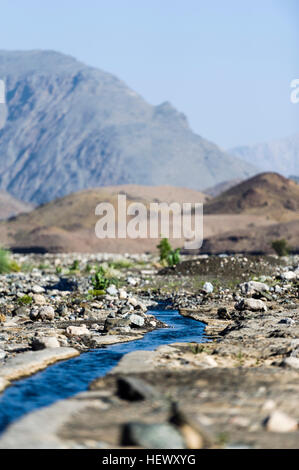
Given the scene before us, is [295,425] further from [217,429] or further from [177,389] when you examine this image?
[177,389]

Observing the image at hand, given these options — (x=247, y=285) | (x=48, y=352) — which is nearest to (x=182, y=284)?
(x=247, y=285)

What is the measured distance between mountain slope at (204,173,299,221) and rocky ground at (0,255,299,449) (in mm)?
57868

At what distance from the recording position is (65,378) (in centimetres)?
816

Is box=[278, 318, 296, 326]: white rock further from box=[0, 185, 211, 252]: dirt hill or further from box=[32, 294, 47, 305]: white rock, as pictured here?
Result: box=[0, 185, 211, 252]: dirt hill

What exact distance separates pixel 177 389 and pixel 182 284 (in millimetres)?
14513

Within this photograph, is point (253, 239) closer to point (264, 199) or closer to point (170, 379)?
point (264, 199)

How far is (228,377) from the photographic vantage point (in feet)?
24.1

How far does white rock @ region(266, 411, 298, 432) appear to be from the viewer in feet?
18.3

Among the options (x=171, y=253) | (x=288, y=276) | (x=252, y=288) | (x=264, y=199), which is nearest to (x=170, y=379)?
(x=252, y=288)

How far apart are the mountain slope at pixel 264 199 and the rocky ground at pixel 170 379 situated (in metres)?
57.9

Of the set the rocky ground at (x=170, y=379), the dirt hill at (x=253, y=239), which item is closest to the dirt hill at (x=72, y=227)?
the dirt hill at (x=253, y=239)

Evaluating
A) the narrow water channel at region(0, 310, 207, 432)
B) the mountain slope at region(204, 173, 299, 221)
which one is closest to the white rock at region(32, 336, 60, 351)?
the narrow water channel at region(0, 310, 207, 432)

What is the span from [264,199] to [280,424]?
72.1m
